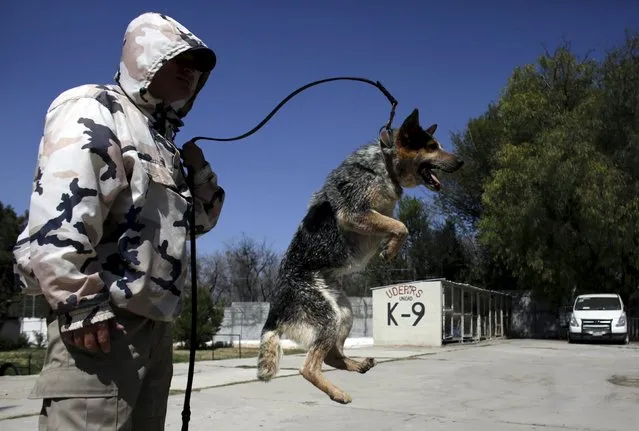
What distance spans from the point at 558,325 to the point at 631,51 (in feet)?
48.9

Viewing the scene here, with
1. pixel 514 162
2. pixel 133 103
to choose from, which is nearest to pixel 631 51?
pixel 514 162

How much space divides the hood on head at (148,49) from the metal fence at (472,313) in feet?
76.6

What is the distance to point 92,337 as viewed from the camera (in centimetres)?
224

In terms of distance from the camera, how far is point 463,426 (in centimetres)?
814

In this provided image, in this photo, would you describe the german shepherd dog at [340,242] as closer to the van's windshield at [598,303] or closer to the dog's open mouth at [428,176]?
the dog's open mouth at [428,176]

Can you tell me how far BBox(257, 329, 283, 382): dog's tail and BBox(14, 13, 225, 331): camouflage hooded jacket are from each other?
1.64 feet

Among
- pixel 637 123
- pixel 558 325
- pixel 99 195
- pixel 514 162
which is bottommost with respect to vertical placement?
pixel 558 325

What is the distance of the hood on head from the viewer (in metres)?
2.59

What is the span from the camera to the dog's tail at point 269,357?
279 centimetres

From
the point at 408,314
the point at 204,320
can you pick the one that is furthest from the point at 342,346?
the point at 408,314

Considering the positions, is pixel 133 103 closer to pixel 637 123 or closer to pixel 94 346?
pixel 94 346

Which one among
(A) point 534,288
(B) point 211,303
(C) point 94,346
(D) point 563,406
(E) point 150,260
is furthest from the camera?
(A) point 534,288

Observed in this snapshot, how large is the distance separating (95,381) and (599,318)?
26.9 metres

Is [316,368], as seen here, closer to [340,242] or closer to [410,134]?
[340,242]
